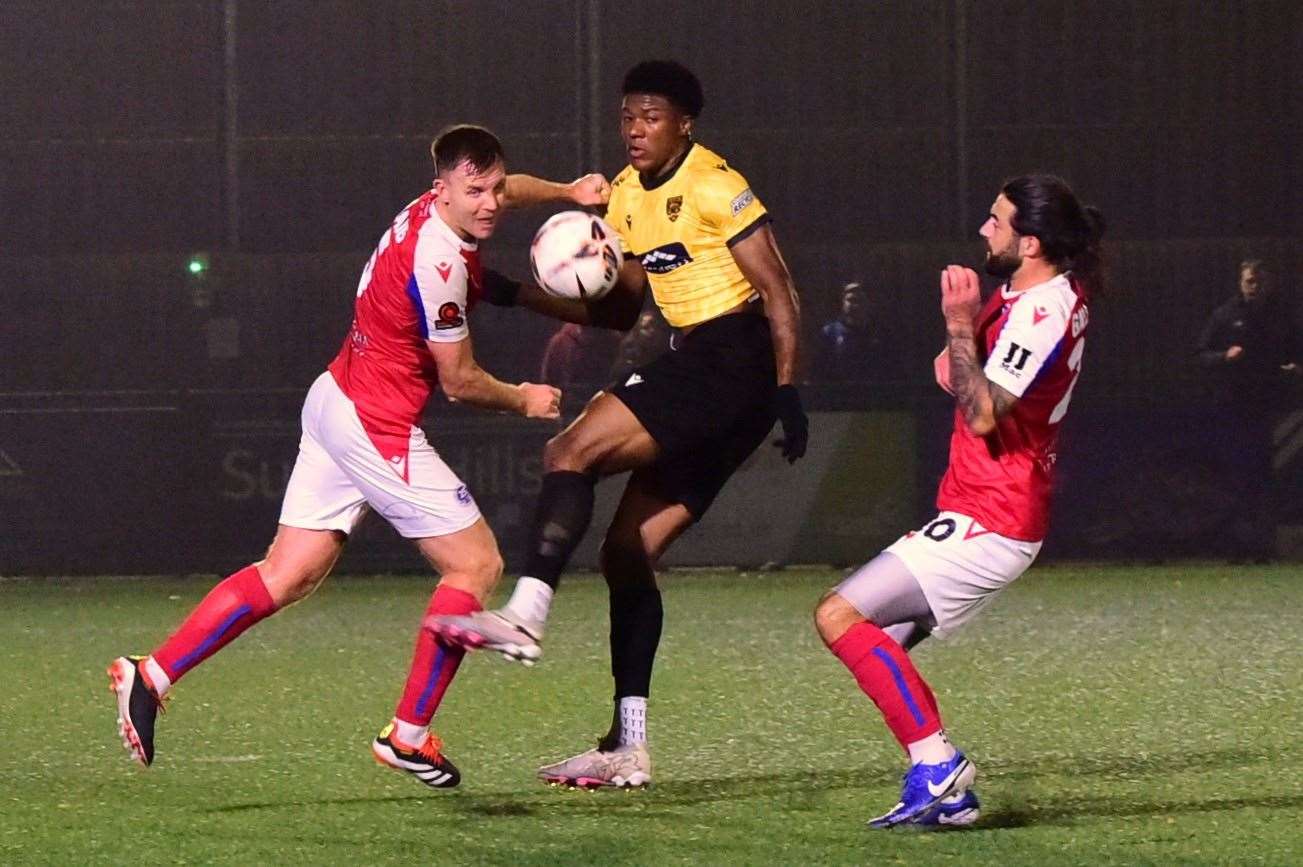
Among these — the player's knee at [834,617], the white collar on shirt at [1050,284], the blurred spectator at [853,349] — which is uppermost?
the white collar on shirt at [1050,284]

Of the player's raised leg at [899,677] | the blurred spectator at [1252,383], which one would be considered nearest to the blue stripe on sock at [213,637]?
the player's raised leg at [899,677]

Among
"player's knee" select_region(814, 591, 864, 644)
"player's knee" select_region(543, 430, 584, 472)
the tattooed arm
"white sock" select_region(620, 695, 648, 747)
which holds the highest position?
the tattooed arm

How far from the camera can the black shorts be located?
6375mm

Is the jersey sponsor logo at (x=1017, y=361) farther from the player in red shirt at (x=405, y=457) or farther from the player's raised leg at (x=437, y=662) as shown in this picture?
the player's raised leg at (x=437, y=662)

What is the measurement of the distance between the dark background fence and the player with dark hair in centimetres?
1441

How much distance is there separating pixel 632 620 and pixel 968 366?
160cm

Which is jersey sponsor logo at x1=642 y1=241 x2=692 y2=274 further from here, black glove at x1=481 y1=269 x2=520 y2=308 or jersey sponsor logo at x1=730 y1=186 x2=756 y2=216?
black glove at x1=481 y1=269 x2=520 y2=308

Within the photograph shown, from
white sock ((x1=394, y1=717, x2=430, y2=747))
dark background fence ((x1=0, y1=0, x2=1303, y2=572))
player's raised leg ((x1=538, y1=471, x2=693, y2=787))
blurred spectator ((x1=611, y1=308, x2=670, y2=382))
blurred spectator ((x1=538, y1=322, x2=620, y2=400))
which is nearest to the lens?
white sock ((x1=394, y1=717, x2=430, y2=747))

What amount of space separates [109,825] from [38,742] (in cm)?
174

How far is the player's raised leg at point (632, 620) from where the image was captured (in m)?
6.54

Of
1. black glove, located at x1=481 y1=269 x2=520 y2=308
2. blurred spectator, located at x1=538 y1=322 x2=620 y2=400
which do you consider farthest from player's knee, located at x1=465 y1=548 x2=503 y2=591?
blurred spectator, located at x1=538 y1=322 x2=620 y2=400

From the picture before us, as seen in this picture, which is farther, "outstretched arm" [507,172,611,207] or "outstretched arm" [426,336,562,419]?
"outstretched arm" [507,172,611,207]

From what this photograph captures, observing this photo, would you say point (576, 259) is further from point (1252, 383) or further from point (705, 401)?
point (1252, 383)

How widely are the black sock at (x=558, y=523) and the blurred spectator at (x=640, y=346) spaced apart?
8454mm
